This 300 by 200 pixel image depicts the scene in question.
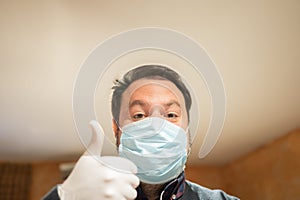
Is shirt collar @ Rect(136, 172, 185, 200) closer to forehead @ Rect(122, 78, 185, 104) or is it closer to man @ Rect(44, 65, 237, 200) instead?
man @ Rect(44, 65, 237, 200)

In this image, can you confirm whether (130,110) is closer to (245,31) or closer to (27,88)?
(245,31)

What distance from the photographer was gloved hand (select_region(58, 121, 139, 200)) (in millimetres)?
430

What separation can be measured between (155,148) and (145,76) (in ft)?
0.43

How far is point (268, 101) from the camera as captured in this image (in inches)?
44.2

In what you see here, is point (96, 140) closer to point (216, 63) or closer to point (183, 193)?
point (183, 193)

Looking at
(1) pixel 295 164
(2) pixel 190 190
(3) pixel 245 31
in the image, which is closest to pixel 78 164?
(2) pixel 190 190

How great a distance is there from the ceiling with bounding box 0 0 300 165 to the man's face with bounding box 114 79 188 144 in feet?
0.13

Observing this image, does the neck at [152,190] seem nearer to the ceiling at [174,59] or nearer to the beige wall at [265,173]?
the ceiling at [174,59]

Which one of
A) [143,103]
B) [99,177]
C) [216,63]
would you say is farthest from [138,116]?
[216,63]

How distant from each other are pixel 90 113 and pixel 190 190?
26 centimetres

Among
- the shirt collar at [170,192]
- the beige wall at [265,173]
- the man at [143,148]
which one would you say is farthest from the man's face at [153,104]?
the beige wall at [265,173]

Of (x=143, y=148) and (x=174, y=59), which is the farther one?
(x=174, y=59)

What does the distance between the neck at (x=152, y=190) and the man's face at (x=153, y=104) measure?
0.10 m

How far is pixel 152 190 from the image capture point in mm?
559
